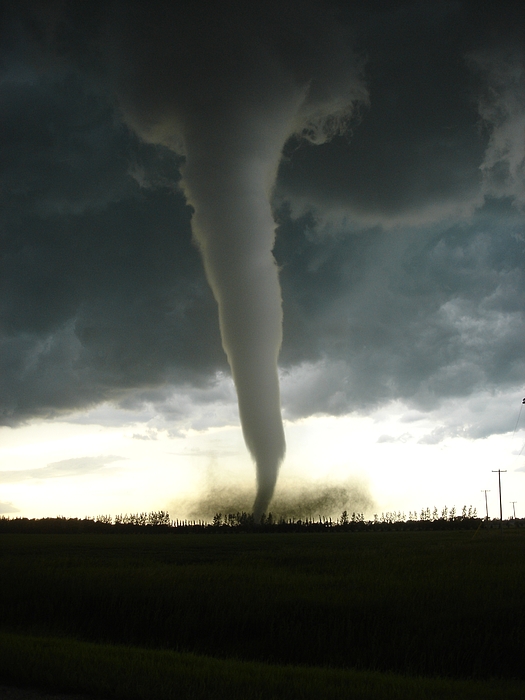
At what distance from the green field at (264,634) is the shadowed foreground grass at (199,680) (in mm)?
43

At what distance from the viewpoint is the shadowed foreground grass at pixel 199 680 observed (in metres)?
13.3

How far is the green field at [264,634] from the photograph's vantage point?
14.3 metres

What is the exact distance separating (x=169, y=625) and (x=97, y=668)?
8615 millimetres

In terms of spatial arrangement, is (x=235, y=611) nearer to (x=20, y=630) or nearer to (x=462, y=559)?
(x=20, y=630)

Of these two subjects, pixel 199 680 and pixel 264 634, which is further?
pixel 264 634

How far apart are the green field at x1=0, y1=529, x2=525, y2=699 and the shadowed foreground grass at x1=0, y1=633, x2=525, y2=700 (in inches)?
1.7

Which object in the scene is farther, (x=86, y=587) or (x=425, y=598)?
(x=86, y=587)

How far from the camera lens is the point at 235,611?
23.2 meters

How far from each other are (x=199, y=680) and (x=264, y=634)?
26.7 ft

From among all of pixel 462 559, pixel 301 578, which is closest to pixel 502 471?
pixel 462 559

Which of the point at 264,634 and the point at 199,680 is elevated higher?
the point at 199,680

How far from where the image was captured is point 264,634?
21609mm

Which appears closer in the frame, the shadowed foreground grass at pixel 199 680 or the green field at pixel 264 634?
the shadowed foreground grass at pixel 199 680

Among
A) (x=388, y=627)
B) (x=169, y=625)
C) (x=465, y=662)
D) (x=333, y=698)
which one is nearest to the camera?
(x=333, y=698)
